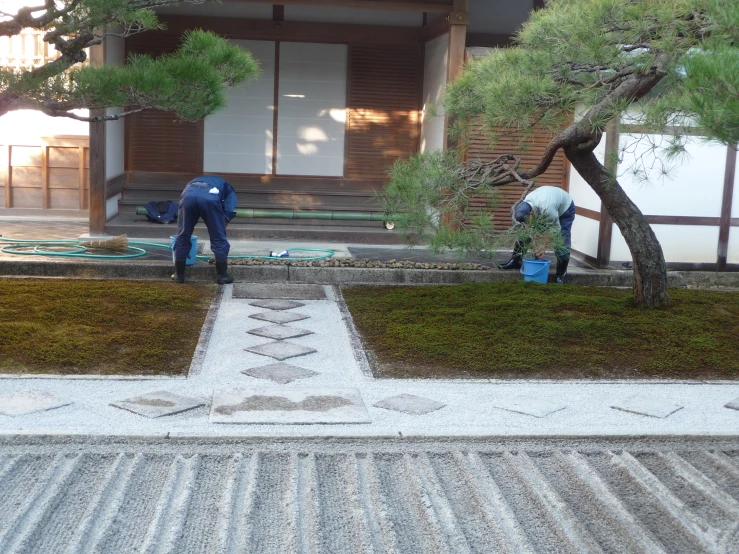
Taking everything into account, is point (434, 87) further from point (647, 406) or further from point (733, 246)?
point (647, 406)

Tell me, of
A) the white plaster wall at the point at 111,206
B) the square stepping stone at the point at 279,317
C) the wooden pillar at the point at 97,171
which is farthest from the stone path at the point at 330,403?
the white plaster wall at the point at 111,206

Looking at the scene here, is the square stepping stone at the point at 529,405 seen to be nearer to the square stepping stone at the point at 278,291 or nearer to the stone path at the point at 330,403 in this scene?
the stone path at the point at 330,403

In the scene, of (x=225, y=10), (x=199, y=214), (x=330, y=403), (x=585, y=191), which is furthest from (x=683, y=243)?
(x=225, y=10)

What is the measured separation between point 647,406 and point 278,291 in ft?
13.1

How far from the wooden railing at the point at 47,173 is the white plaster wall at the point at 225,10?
218cm

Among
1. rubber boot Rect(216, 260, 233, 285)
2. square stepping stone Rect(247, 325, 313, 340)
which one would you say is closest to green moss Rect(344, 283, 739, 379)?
square stepping stone Rect(247, 325, 313, 340)

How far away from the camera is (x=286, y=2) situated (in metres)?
10.2

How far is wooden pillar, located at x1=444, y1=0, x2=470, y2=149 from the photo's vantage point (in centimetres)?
1005

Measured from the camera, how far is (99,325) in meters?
6.48

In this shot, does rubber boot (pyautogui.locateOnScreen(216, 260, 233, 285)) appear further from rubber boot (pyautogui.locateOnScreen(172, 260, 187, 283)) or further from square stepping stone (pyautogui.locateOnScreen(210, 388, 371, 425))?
square stepping stone (pyautogui.locateOnScreen(210, 388, 371, 425))

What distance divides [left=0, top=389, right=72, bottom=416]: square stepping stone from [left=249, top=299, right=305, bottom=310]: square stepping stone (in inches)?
106

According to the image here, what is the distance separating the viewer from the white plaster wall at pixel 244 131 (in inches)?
463

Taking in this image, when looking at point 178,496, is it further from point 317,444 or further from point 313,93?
point 313,93

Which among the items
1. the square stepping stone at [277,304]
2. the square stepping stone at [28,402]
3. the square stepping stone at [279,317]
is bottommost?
the square stepping stone at [28,402]
